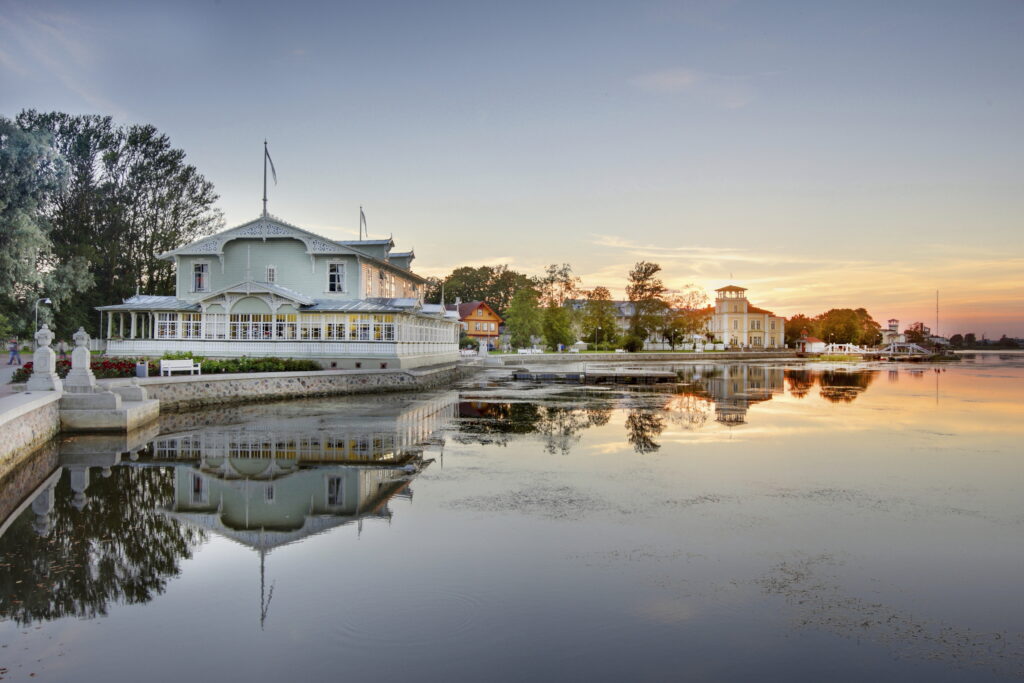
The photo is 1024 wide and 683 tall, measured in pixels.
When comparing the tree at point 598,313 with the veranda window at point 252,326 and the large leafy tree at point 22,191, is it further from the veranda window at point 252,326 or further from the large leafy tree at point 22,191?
the large leafy tree at point 22,191

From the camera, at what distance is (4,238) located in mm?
27625

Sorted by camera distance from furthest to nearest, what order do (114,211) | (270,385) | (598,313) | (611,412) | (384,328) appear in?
(598,313), (114,211), (384,328), (270,385), (611,412)

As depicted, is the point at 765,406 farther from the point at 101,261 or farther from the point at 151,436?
the point at 101,261

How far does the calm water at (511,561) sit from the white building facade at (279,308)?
17.9 metres

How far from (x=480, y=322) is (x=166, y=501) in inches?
3476

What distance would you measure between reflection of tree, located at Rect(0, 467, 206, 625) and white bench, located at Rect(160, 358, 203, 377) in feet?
50.1

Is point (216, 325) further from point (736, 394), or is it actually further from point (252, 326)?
point (736, 394)

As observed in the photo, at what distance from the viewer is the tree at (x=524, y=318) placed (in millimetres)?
75562

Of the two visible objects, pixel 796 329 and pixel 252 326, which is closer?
pixel 252 326

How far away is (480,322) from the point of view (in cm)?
9869

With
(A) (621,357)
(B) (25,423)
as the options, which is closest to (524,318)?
(A) (621,357)

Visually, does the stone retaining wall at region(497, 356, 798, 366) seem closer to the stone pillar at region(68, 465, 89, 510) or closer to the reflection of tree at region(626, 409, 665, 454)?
the reflection of tree at region(626, 409, 665, 454)

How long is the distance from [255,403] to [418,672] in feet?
70.6

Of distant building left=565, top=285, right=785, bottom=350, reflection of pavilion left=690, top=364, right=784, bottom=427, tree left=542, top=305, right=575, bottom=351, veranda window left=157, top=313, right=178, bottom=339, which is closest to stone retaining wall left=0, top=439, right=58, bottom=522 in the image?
reflection of pavilion left=690, top=364, right=784, bottom=427
